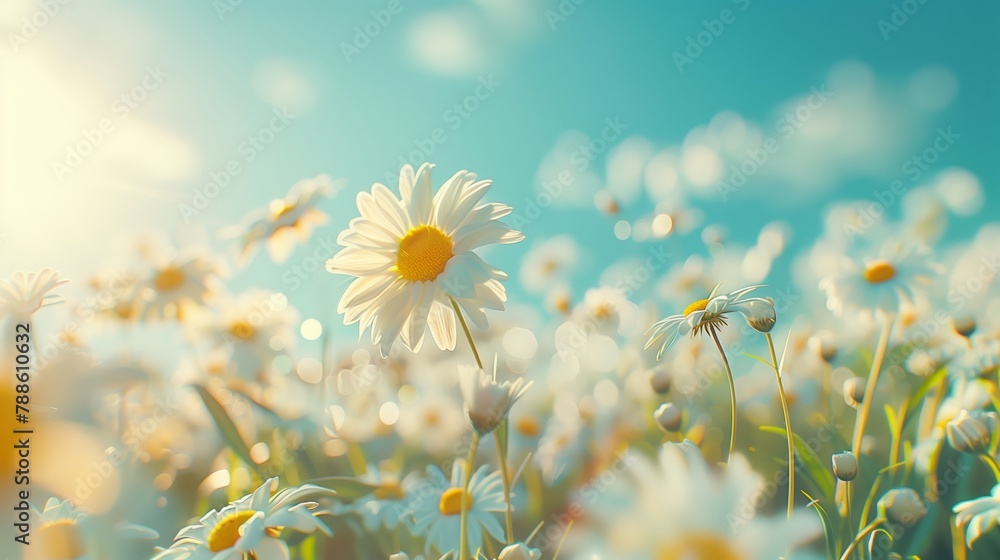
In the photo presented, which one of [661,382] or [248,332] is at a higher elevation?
[248,332]

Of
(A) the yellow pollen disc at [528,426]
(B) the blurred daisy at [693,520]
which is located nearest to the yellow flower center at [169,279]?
(A) the yellow pollen disc at [528,426]

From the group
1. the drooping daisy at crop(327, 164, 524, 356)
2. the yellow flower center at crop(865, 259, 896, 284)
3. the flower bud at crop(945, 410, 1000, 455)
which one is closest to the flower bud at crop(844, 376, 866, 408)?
the flower bud at crop(945, 410, 1000, 455)

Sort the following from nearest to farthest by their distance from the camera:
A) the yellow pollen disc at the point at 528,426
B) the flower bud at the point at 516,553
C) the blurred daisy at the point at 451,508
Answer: the flower bud at the point at 516,553 → the blurred daisy at the point at 451,508 → the yellow pollen disc at the point at 528,426

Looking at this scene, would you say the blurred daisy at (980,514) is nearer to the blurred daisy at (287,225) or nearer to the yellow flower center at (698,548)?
the yellow flower center at (698,548)

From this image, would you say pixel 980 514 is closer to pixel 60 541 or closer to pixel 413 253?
pixel 413 253

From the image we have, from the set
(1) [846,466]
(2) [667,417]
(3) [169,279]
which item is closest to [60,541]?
(3) [169,279]

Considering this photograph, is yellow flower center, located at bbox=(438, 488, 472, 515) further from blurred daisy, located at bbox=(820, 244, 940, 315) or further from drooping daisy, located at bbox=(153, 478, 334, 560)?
blurred daisy, located at bbox=(820, 244, 940, 315)

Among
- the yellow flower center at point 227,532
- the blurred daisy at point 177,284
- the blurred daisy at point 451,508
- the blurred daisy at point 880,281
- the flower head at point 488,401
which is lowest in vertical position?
the blurred daisy at point 451,508
